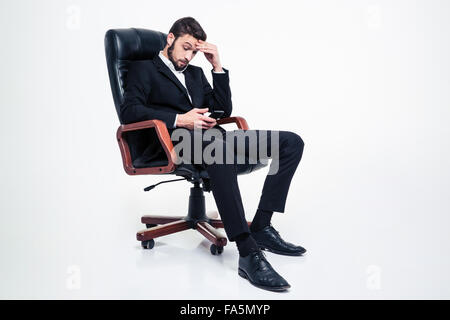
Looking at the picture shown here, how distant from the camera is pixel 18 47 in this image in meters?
3.64

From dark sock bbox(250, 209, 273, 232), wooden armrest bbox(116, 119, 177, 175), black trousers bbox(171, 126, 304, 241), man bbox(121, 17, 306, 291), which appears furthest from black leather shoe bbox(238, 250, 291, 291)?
wooden armrest bbox(116, 119, 177, 175)

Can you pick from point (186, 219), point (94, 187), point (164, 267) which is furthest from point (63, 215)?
point (164, 267)

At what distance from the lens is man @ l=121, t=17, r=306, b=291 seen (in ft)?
5.47

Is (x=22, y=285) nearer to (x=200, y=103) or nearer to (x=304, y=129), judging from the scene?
(x=200, y=103)

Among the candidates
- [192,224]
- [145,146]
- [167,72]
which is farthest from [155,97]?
[192,224]

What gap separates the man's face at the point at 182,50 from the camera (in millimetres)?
2178

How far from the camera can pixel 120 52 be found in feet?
7.20

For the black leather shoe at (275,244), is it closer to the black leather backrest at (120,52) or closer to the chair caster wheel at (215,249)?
the chair caster wheel at (215,249)

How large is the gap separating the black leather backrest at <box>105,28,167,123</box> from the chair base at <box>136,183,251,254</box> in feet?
1.97

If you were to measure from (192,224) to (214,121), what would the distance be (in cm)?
62

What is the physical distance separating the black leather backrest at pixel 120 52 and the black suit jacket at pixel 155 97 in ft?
0.17

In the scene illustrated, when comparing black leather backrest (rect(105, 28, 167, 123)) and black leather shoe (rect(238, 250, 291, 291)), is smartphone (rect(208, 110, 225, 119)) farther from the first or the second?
black leather shoe (rect(238, 250, 291, 291))

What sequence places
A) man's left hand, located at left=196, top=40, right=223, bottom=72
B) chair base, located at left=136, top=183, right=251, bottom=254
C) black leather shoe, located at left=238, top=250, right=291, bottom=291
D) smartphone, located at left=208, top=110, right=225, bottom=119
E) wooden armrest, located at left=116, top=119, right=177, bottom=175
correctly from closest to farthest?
black leather shoe, located at left=238, top=250, right=291, bottom=291, wooden armrest, located at left=116, top=119, right=177, bottom=175, chair base, located at left=136, top=183, right=251, bottom=254, man's left hand, located at left=196, top=40, right=223, bottom=72, smartphone, located at left=208, top=110, right=225, bottom=119

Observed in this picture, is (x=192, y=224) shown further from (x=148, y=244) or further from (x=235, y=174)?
(x=235, y=174)
